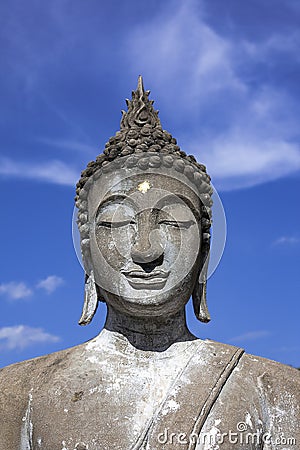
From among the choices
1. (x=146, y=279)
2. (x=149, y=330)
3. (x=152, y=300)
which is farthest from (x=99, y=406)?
(x=146, y=279)

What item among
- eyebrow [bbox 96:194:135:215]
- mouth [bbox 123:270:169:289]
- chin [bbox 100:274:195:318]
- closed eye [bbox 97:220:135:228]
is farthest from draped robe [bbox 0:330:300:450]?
eyebrow [bbox 96:194:135:215]

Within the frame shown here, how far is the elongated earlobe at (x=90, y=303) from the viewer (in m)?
8.55

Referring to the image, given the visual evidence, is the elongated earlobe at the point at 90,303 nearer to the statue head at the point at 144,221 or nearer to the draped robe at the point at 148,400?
the statue head at the point at 144,221

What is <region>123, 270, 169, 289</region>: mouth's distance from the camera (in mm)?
7934

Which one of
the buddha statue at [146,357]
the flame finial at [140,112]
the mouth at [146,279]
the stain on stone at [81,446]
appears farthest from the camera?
the flame finial at [140,112]

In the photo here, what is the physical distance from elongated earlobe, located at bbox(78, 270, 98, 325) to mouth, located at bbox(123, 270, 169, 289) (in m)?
0.73

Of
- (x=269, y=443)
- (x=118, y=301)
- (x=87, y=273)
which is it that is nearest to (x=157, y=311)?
(x=118, y=301)

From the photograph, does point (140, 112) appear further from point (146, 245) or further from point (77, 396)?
point (77, 396)

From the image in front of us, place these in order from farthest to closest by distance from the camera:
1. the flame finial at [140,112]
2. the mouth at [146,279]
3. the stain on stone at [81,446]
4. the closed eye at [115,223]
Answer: the flame finial at [140,112] → the closed eye at [115,223] → the mouth at [146,279] → the stain on stone at [81,446]

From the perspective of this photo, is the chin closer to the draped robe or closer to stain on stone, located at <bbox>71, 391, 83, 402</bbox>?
the draped robe

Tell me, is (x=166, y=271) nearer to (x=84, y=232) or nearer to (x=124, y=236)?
(x=124, y=236)

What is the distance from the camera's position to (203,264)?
8.59 metres

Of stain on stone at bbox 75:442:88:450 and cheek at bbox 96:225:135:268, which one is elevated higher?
cheek at bbox 96:225:135:268

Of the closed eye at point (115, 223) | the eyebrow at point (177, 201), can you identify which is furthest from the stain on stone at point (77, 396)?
the eyebrow at point (177, 201)
